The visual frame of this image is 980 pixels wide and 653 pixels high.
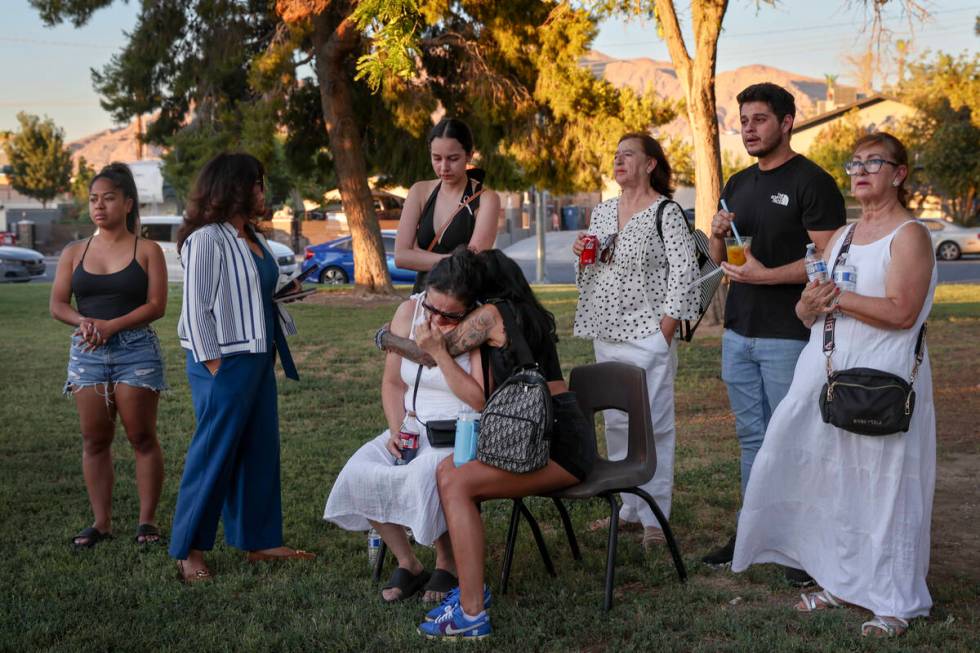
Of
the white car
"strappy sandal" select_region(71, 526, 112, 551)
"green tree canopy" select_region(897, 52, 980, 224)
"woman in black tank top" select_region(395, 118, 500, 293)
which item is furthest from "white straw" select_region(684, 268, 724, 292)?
"green tree canopy" select_region(897, 52, 980, 224)

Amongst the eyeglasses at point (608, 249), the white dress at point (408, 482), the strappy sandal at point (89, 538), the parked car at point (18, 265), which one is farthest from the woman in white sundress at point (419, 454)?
the parked car at point (18, 265)

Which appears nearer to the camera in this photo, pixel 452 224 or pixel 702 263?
pixel 452 224

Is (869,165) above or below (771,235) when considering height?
above

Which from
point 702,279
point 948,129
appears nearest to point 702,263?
point 702,279

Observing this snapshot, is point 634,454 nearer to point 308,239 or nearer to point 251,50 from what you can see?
point 251,50

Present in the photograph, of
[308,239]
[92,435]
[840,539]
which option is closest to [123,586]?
[92,435]

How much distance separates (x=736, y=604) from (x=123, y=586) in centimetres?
259

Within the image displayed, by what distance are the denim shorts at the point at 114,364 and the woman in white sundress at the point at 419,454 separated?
1.37 m

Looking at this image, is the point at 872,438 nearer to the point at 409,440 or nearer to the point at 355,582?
the point at 409,440

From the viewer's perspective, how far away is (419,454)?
4637 millimetres

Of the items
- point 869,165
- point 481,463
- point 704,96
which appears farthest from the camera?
point 704,96

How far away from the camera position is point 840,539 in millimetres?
4281

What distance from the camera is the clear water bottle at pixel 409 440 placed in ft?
15.5

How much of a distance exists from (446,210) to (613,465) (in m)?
1.48
